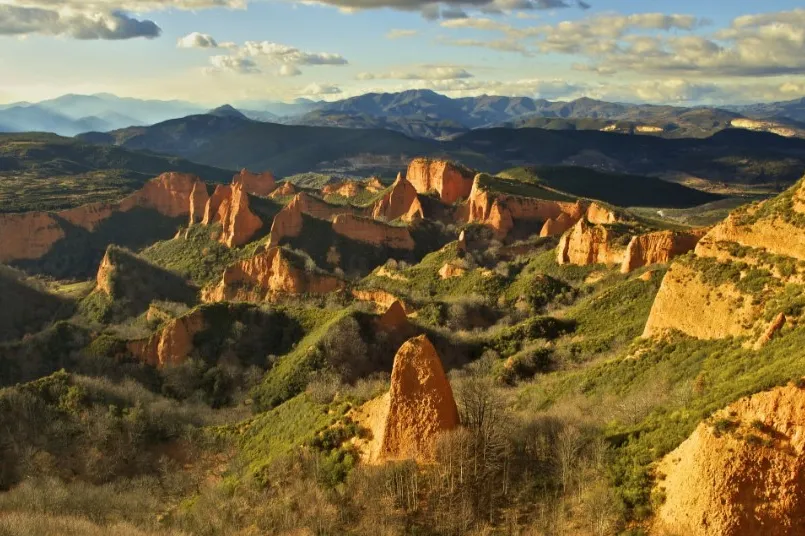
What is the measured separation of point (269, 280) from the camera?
65312mm

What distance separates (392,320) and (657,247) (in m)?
23.4

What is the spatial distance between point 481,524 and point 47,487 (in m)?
18.6

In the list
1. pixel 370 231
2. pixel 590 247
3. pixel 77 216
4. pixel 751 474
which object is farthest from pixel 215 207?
pixel 751 474

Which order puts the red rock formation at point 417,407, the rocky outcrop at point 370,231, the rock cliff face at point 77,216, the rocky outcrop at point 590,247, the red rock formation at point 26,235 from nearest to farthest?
1. the red rock formation at point 417,407
2. the rocky outcrop at point 590,247
3. the rocky outcrop at point 370,231
4. the red rock formation at point 26,235
5. the rock cliff face at point 77,216

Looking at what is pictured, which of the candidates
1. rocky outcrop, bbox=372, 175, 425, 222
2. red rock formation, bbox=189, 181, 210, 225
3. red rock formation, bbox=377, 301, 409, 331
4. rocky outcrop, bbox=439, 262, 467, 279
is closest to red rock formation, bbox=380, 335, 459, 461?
red rock formation, bbox=377, 301, 409, 331

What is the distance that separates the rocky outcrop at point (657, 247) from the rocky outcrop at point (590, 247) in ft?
11.7

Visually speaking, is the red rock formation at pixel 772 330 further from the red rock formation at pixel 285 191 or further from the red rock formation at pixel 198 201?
the red rock formation at pixel 285 191

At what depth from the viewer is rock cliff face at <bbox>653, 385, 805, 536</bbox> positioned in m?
18.3

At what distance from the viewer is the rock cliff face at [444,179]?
10856cm

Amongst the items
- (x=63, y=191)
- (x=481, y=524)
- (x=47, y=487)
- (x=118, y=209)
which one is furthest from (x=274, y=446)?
(x=63, y=191)

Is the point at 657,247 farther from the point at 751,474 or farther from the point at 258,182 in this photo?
the point at 258,182

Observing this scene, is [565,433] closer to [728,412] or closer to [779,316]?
[728,412]

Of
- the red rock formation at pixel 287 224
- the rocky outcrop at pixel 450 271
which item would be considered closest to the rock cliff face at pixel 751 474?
the rocky outcrop at pixel 450 271

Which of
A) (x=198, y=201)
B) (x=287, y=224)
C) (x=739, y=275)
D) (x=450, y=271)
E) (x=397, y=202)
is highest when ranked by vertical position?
(x=739, y=275)
